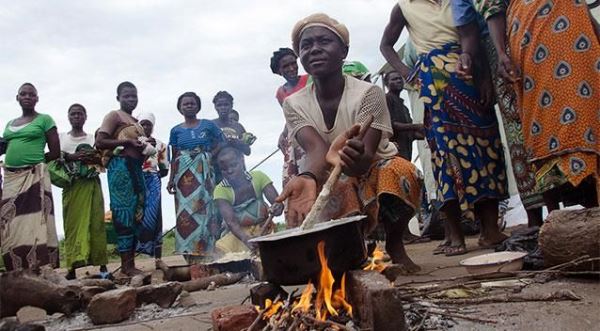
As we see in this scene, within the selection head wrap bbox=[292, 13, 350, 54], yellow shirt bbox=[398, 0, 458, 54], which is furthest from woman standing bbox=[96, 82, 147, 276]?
yellow shirt bbox=[398, 0, 458, 54]

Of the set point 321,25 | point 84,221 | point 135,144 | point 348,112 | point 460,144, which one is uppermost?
point 321,25

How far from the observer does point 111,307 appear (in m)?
2.67

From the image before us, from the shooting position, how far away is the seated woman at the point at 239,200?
5957 millimetres

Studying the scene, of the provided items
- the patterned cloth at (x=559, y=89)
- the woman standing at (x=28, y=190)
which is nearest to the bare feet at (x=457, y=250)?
the patterned cloth at (x=559, y=89)

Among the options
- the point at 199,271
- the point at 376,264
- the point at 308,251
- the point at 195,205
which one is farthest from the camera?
the point at 195,205

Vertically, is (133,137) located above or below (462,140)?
above

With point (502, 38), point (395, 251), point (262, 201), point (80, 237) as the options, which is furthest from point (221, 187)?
point (502, 38)

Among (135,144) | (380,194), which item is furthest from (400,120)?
(380,194)

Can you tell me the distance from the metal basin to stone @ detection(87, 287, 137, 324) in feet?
3.56

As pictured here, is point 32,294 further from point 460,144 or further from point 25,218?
point 460,144

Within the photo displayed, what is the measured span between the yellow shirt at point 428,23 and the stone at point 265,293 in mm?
2363

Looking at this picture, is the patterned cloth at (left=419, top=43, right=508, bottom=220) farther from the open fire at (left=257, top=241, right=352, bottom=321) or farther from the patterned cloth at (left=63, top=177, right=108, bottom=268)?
the patterned cloth at (left=63, top=177, right=108, bottom=268)

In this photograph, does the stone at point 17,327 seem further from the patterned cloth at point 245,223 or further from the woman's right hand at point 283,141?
the woman's right hand at point 283,141

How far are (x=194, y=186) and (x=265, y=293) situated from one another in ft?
13.8
